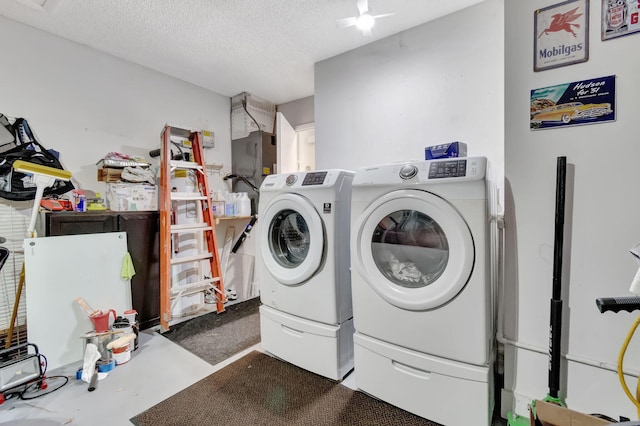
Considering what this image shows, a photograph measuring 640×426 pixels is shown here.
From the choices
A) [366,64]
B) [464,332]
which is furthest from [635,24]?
[366,64]

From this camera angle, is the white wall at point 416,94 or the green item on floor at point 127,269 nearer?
the white wall at point 416,94

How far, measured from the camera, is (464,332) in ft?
4.15

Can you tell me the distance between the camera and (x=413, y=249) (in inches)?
59.9

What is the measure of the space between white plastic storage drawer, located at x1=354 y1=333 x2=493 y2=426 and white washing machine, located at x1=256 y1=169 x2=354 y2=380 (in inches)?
7.9

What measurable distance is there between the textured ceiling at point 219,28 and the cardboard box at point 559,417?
242 cm

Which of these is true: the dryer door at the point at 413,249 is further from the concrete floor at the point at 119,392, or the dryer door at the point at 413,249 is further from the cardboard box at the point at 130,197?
the cardboard box at the point at 130,197

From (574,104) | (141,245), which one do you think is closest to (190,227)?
(141,245)

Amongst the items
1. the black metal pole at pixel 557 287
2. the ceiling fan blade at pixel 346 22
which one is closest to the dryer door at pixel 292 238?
the black metal pole at pixel 557 287

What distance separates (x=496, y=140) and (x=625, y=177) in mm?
930

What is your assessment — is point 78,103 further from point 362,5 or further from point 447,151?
point 447,151

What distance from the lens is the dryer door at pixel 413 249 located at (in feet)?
4.17

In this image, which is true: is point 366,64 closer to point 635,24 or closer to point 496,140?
point 496,140

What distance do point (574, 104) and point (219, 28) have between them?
7.87ft

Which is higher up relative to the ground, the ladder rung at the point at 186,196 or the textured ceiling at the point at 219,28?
the textured ceiling at the point at 219,28
